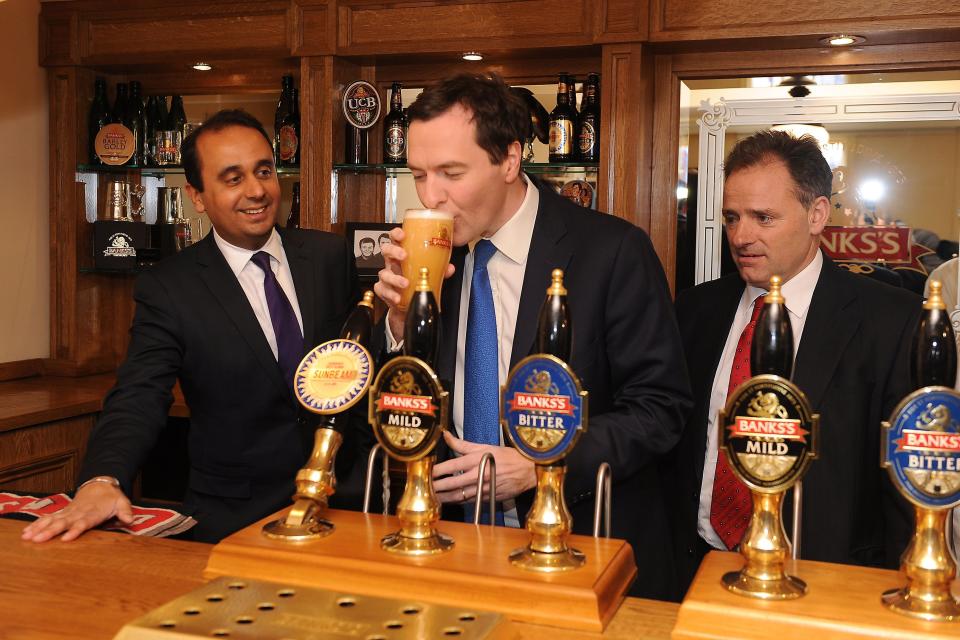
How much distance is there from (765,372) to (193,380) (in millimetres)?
1482

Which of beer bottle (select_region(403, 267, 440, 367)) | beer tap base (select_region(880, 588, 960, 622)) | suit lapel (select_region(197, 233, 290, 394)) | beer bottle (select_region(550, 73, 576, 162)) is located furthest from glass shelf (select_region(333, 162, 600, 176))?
beer tap base (select_region(880, 588, 960, 622))

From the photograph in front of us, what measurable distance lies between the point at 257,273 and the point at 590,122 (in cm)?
158

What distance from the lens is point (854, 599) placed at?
107 cm

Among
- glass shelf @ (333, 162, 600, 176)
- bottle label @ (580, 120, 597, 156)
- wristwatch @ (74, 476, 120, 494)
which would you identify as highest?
bottle label @ (580, 120, 597, 156)

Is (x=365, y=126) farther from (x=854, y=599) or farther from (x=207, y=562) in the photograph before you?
(x=854, y=599)

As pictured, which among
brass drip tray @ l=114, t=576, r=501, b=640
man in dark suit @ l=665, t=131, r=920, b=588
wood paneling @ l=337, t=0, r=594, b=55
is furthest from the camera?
wood paneling @ l=337, t=0, r=594, b=55

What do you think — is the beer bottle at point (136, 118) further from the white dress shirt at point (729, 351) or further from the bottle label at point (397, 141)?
the white dress shirt at point (729, 351)

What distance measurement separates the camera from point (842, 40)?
3.10m

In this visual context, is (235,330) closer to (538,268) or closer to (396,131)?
(538,268)

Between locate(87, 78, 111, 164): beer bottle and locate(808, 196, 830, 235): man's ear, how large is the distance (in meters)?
3.02

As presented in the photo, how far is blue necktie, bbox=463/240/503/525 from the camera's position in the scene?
68.5 inches

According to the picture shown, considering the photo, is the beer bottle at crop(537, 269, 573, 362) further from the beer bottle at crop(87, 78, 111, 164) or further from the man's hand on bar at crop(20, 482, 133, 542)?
the beer bottle at crop(87, 78, 111, 164)

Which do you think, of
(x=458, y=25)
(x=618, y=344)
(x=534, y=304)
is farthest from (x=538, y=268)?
(x=458, y=25)

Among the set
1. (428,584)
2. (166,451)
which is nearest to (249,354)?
(428,584)
